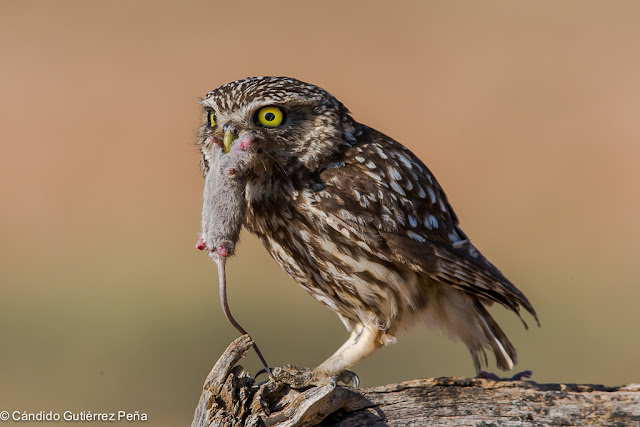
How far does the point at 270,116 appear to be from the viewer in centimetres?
388

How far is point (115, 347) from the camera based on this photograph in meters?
9.10

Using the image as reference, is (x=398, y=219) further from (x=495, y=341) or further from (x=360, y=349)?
(x=495, y=341)

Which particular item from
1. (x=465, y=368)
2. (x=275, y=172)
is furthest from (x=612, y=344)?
(x=275, y=172)

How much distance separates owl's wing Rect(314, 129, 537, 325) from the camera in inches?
153

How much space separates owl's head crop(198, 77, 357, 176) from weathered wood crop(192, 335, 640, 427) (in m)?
0.81

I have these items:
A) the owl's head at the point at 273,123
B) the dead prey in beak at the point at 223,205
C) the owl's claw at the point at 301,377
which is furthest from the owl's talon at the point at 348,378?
the owl's head at the point at 273,123

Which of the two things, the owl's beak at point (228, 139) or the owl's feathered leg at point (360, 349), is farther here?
the owl's feathered leg at point (360, 349)

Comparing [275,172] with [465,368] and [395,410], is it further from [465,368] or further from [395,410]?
→ [465,368]

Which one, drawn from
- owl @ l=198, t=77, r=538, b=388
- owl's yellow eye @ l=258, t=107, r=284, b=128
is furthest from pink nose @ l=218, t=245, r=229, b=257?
owl's yellow eye @ l=258, t=107, r=284, b=128

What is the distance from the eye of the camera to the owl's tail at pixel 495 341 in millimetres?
4312

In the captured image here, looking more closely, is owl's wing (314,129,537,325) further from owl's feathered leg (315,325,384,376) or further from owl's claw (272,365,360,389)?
owl's claw (272,365,360,389)

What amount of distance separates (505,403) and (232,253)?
1274mm

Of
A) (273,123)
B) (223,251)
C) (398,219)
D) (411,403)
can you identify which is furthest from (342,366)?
(273,123)

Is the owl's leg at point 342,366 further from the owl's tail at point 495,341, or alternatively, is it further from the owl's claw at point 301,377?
the owl's tail at point 495,341
